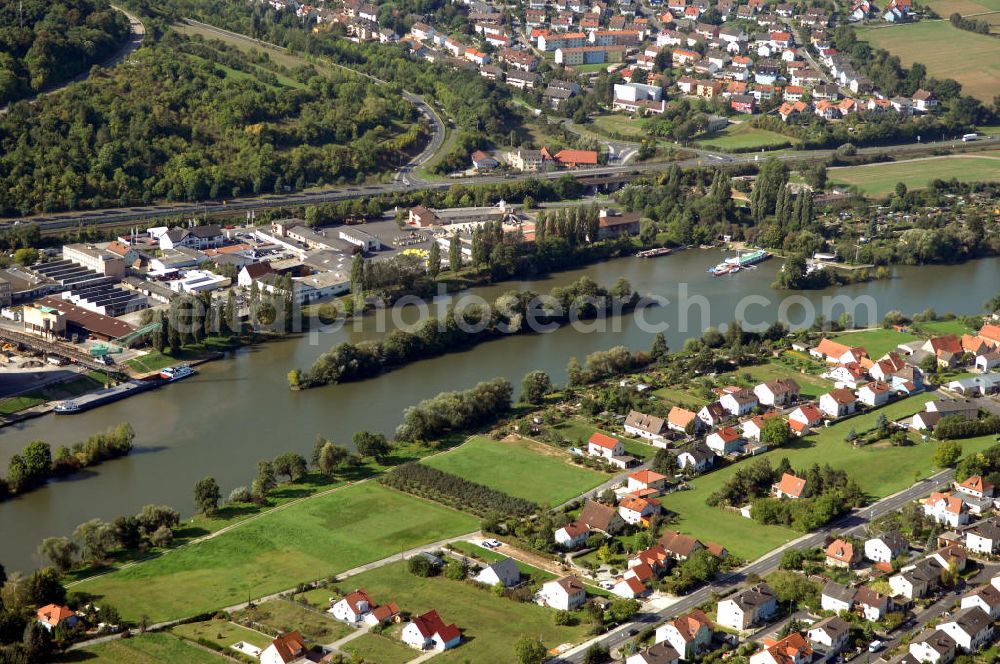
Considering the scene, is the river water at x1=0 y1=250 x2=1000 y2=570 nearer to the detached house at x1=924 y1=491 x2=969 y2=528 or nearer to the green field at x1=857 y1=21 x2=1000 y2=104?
the detached house at x1=924 y1=491 x2=969 y2=528

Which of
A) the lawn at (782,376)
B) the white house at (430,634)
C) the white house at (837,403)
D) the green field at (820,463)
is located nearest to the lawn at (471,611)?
the white house at (430,634)

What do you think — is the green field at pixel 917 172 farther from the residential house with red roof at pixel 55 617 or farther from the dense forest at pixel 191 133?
the residential house with red roof at pixel 55 617

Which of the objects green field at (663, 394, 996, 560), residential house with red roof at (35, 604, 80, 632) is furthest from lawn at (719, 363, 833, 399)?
residential house with red roof at (35, 604, 80, 632)

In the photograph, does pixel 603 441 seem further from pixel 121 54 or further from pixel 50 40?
pixel 121 54

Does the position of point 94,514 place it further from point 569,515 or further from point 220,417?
point 569,515

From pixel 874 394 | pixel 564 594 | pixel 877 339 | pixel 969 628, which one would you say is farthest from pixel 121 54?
pixel 969 628

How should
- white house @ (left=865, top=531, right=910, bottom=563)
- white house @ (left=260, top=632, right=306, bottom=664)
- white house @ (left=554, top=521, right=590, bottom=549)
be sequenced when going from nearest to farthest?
white house @ (left=260, top=632, right=306, bottom=664), white house @ (left=865, top=531, right=910, bottom=563), white house @ (left=554, top=521, right=590, bottom=549)
